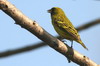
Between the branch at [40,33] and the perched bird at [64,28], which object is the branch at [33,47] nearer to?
the branch at [40,33]

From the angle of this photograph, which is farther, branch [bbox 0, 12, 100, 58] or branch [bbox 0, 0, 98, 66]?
branch [bbox 0, 12, 100, 58]

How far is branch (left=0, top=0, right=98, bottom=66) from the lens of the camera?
1.98m

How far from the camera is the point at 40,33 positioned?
221cm

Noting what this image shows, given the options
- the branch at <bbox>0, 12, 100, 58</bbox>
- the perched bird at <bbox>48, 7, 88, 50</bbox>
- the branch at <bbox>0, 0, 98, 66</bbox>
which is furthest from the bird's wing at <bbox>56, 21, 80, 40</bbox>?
the branch at <bbox>0, 12, 100, 58</bbox>

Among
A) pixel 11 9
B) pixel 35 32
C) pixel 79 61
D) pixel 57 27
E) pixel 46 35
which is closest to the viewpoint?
pixel 11 9

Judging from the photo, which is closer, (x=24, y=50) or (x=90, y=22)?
(x=24, y=50)

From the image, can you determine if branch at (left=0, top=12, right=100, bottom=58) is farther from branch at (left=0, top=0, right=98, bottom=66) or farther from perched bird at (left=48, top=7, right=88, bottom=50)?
perched bird at (left=48, top=7, right=88, bottom=50)

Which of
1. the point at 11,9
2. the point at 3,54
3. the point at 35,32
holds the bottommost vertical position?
the point at 3,54

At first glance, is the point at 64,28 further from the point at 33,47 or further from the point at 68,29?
the point at 33,47

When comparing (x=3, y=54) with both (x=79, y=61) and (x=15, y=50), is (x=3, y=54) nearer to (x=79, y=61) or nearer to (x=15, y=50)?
(x=15, y=50)

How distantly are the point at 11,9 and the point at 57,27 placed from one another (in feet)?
7.03

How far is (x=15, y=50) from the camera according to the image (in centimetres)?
225

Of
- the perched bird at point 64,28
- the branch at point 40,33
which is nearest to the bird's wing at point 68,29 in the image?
the perched bird at point 64,28

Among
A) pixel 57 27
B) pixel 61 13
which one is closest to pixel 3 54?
pixel 57 27
